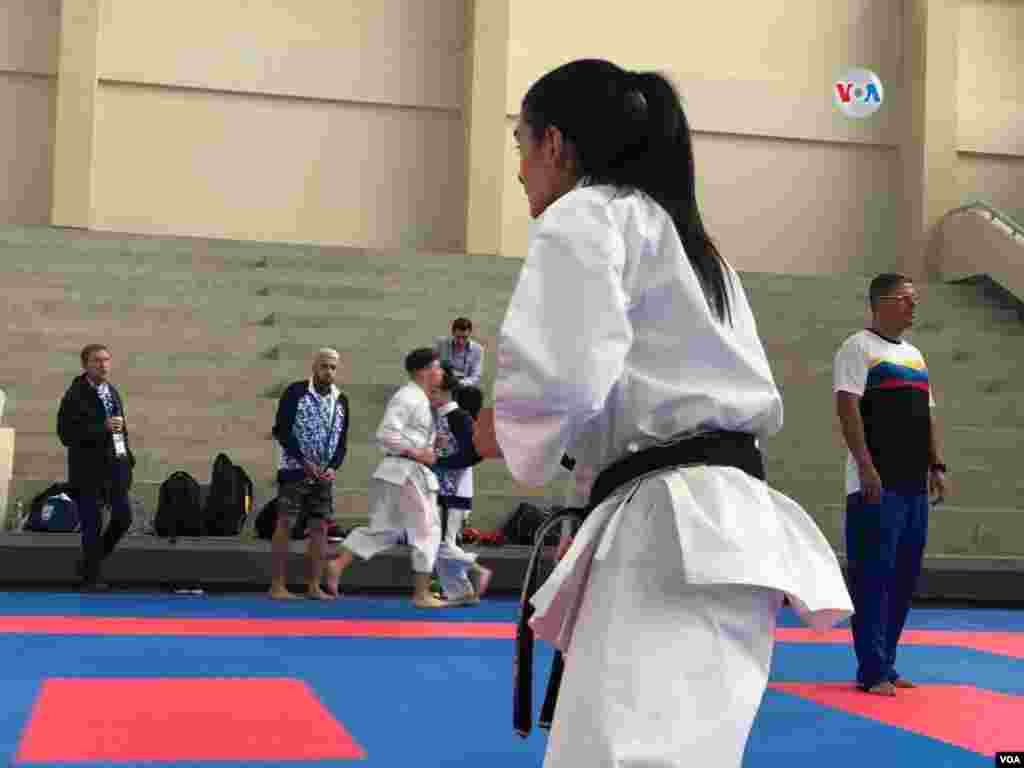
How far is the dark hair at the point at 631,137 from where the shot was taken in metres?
2.06

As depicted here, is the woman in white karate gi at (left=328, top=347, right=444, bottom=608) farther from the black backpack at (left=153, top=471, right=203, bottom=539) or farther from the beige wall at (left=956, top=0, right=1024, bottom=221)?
the beige wall at (left=956, top=0, right=1024, bottom=221)

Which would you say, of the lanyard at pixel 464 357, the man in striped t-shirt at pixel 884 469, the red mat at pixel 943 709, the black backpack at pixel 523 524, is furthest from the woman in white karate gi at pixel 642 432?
the lanyard at pixel 464 357

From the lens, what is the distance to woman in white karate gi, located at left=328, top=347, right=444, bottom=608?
9.47 meters

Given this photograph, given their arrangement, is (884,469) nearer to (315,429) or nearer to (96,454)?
(315,429)

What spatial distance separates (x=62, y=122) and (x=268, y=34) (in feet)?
10.2

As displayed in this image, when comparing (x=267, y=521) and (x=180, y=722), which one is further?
(x=267, y=521)

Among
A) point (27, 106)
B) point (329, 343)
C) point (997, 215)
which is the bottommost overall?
point (329, 343)

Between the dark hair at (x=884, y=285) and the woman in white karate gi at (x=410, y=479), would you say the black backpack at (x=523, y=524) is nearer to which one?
the woman in white karate gi at (x=410, y=479)

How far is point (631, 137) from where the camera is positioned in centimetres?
207

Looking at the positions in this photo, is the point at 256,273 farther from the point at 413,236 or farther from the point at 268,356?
the point at 413,236

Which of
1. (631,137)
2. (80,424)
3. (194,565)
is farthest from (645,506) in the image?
(194,565)

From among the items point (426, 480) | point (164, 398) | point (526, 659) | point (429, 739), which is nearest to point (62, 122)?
point (164, 398)

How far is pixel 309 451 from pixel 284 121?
10309 millimetres

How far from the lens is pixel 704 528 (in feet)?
6.18
